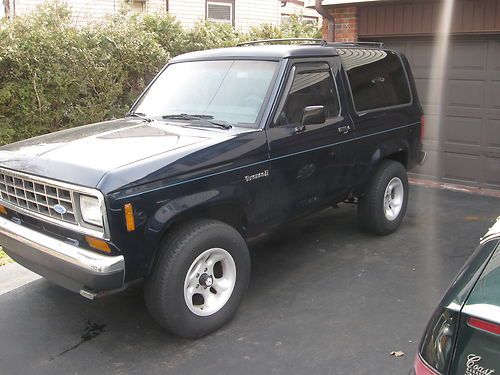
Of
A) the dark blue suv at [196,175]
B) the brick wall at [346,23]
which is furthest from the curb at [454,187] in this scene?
the dark blue suv at [196,175]

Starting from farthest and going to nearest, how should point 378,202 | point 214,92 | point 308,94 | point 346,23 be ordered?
1. point 346,23
2. point 378,202
3. point 308,94
4. point 214,92

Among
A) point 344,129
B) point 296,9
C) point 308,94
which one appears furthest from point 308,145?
point 296,9

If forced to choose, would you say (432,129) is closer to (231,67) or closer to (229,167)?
(231,67)

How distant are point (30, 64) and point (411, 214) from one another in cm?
532

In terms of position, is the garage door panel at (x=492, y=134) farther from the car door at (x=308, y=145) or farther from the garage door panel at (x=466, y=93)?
the car door at (x=308, y=145)

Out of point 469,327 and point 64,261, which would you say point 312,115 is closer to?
point 64,261

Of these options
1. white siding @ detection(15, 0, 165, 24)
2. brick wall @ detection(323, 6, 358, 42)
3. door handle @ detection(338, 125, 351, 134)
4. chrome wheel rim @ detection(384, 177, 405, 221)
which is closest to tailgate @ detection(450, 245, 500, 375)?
door handle @ detection(338, 125, 351, 134)

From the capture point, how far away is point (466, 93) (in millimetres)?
8055

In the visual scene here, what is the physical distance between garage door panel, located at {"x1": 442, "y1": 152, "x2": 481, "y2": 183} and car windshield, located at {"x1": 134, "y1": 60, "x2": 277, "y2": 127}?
4991 mm

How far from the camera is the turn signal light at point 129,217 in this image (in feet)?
10.4

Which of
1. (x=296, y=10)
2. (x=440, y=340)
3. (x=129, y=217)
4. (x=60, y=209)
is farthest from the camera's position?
(x=296, y=10)

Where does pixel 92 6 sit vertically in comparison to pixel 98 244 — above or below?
above

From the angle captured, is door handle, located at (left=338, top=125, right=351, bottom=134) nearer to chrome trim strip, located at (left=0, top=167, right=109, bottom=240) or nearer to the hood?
the hood

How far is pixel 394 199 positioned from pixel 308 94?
6.56ft
